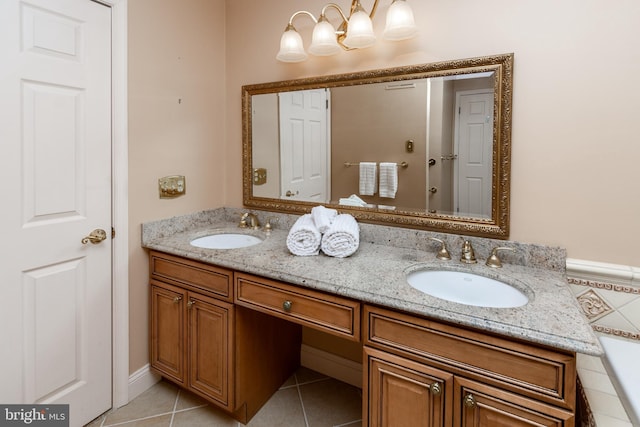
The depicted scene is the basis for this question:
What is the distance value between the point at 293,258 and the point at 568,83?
4.20 ft

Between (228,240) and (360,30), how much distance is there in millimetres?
1299

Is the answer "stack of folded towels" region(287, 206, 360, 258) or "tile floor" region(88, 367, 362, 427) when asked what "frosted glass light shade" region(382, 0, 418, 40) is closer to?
"stack of folded towels" region(287, 206, 360, 258)

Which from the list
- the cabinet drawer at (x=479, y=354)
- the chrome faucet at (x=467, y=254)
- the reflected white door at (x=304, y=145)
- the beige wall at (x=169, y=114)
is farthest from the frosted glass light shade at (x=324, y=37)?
the cabinet drawer at (x=479, y=354)

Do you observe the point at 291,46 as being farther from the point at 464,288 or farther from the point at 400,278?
the point at 464,288

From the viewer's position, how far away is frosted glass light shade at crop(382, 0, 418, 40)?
146 centimetres

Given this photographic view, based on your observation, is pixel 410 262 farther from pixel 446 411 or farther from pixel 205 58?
pixel 205 58

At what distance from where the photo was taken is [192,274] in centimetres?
161

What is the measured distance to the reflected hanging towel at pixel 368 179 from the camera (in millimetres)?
1731

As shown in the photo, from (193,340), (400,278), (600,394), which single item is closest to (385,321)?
(400,278)

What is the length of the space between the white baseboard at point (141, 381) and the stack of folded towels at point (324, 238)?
1.11 metres

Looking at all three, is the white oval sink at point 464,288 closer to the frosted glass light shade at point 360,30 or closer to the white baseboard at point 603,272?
the white baseboard at point 603,272

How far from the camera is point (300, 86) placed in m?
1.90

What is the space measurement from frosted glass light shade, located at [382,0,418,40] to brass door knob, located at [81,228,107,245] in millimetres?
1600

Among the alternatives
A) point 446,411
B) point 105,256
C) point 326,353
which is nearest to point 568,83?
point 446,411
